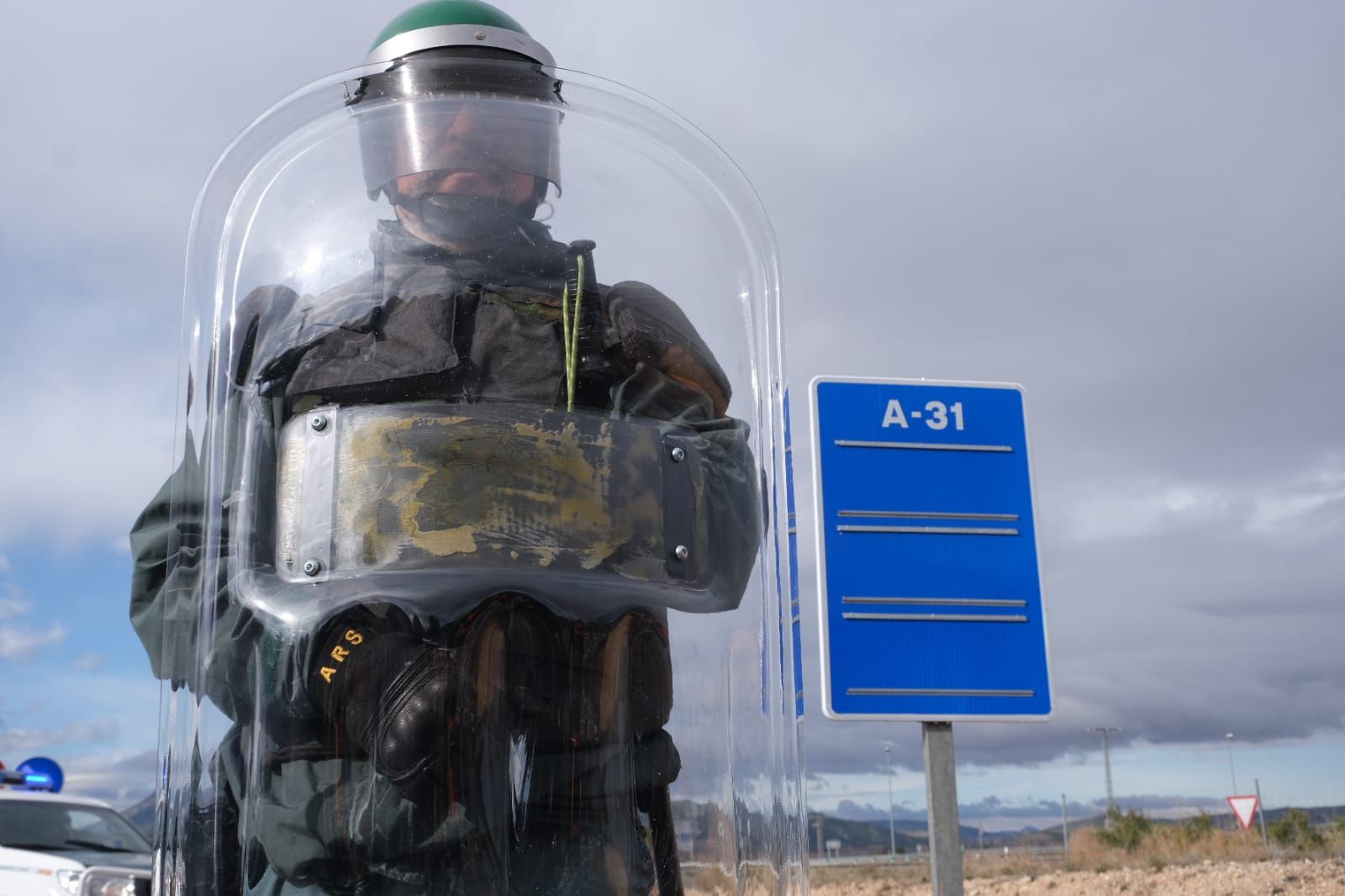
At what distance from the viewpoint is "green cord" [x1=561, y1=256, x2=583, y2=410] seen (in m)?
1.63

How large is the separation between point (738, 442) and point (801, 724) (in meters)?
0.45

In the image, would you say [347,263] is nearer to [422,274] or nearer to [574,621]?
[422,274]

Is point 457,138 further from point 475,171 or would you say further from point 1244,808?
point 1244,808

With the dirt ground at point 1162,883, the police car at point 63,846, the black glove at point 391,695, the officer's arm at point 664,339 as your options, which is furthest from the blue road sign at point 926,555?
the police car at point 63,846

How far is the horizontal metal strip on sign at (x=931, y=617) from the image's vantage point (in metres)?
4.28

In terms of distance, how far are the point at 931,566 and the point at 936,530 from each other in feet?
0.40

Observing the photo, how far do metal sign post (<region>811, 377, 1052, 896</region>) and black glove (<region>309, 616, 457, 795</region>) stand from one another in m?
2.81

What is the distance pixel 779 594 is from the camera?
1.90 m

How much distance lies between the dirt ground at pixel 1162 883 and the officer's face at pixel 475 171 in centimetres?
756

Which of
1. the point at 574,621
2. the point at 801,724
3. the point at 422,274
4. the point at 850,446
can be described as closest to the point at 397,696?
the point at 574,621

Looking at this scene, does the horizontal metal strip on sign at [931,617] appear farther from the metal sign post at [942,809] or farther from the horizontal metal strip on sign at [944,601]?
the metal sign post at [942,809]

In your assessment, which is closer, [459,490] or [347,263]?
[459,490]

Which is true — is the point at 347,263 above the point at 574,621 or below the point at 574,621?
above

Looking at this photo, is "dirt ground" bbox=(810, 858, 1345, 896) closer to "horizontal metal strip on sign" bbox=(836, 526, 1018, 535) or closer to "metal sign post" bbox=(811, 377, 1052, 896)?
"metal sign post" bbox=(811, 377, 1052, 896)
